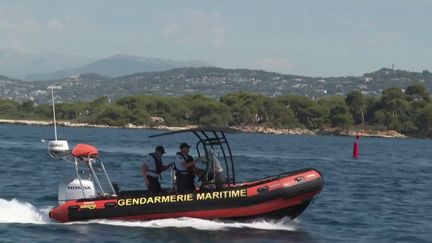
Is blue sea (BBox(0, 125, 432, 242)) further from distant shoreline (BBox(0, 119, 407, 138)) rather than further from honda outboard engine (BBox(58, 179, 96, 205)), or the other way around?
distant shoreline (BBox(0, 119, 407, 138))

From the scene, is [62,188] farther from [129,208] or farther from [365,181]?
[365,181]

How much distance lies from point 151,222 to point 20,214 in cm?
323

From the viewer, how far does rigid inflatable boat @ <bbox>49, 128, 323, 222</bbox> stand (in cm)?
1936

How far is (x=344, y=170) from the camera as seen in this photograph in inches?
1683

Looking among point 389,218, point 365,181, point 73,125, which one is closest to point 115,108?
point 73,125

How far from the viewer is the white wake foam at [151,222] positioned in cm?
1921

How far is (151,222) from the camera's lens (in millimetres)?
19359

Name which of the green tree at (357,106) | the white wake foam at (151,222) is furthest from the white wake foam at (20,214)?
the green tree at (357,106)

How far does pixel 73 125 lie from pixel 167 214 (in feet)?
444

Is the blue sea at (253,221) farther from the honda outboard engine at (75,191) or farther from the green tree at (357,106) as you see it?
the green tree at (357,106)

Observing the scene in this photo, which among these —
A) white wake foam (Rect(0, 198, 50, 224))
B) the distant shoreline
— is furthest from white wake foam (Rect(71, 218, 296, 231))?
the distant shoreline

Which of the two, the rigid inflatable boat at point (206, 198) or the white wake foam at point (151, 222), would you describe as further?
the rigid inflatable boat at point (206, 198)

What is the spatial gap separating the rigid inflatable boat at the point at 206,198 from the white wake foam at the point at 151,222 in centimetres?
13

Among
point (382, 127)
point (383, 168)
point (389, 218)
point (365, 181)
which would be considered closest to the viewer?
point (389, 218)
